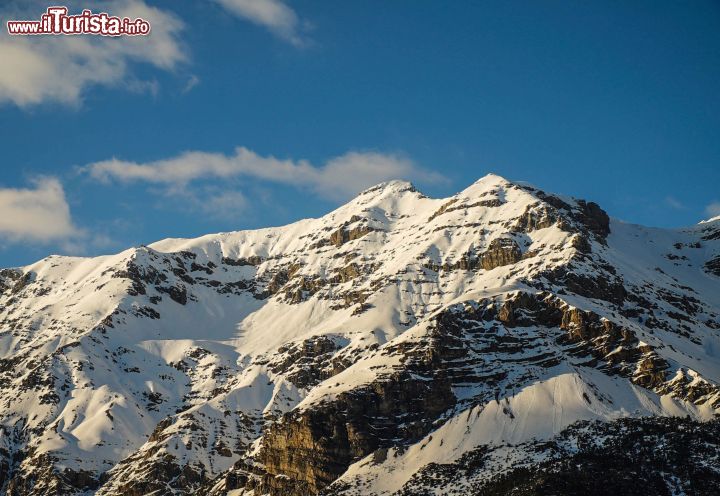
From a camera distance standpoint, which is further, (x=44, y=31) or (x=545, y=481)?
(x=545, y=481)

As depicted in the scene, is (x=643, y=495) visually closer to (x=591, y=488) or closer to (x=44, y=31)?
(x=591, y=488)

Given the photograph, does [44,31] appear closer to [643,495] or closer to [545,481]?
[545,481]

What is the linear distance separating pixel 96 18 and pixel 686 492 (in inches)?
5356

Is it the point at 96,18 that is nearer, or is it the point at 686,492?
the point at 96,18

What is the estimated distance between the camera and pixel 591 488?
195 m

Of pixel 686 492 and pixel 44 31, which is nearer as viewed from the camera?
pixel 44 31

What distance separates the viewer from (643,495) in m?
196

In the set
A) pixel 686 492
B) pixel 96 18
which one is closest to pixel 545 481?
pixel 686 492

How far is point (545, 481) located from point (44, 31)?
120506mm

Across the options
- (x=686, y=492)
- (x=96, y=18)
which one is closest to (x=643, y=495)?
(x=686, y=492)

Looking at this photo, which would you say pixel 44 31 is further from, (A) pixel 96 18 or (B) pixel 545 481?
(B) pixel 545 481

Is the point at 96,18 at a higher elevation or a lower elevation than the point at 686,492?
higher

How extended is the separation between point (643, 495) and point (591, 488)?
32.0 feet

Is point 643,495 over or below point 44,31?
below
